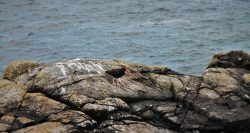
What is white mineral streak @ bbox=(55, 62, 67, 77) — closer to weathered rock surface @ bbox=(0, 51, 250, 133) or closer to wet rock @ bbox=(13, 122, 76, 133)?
weathered rock surface @ bbox=(0, 51, 250, 133)

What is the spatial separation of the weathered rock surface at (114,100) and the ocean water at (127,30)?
11442 mm

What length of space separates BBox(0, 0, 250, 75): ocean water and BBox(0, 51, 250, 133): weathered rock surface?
11.4 metres

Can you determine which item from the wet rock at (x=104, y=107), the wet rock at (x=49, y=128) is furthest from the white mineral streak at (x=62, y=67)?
the wet rock at (x=49, y=128)

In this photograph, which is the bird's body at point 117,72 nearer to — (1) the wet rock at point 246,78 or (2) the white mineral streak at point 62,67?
(2) the white mineral streak at point 62,67

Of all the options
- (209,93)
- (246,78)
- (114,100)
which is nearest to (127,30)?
(246,78)

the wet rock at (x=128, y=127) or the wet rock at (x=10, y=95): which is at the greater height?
the wet rock at (x=10, y=95)

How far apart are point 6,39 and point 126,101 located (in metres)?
24.0

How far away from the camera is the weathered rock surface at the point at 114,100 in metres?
13.9

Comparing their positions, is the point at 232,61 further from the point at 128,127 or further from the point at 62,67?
the point at 62,67

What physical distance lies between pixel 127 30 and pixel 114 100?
24317 mm

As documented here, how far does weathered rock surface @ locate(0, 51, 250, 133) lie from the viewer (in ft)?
45.5

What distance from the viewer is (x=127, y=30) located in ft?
126

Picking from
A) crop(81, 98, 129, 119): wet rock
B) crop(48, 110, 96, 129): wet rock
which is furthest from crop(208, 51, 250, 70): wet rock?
crop(48, 110, 96, 129): wet rock

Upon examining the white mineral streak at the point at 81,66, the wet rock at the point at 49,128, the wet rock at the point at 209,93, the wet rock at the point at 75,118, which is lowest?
the wet rock at the point at 49,128
